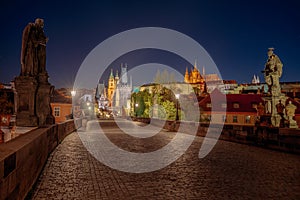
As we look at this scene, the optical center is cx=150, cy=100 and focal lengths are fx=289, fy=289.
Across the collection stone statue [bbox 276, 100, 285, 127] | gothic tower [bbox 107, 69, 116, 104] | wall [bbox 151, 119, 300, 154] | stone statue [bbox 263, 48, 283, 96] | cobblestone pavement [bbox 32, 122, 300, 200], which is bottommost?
cobblestone pavement [bbox 32, 122, 300, 200]

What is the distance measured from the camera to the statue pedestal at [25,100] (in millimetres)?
10562

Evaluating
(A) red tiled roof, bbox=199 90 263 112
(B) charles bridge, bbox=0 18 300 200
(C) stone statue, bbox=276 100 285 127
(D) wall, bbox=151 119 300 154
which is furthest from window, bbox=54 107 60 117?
(C) stone statue, bbox=276 100 285 127

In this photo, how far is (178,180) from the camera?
6.61 m

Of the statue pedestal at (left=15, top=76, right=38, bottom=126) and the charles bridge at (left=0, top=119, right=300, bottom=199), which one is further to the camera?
the statue pedestal at (left=15, top=76, right=38, bottom=126)

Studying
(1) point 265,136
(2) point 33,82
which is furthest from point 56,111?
(1) point 265,136

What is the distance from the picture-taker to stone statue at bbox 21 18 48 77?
35.8 feet

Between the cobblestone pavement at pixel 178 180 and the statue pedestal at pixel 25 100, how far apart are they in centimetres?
208

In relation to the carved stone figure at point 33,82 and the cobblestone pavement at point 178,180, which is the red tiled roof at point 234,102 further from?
the carved stone figure at point 33,82

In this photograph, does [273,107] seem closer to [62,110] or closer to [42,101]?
[42,101]

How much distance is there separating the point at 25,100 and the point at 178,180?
6.88 m

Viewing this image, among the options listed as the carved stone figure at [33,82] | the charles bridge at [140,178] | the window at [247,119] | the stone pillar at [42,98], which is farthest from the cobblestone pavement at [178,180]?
the window at [247,119]

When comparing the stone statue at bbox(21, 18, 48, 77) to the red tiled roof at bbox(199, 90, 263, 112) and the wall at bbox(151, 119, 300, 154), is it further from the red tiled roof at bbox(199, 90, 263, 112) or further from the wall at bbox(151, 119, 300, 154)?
the red tiled roof at bbox(199, 90, 263, 112)

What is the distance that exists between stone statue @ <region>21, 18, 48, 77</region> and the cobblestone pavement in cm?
366

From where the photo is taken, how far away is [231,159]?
9797mm
